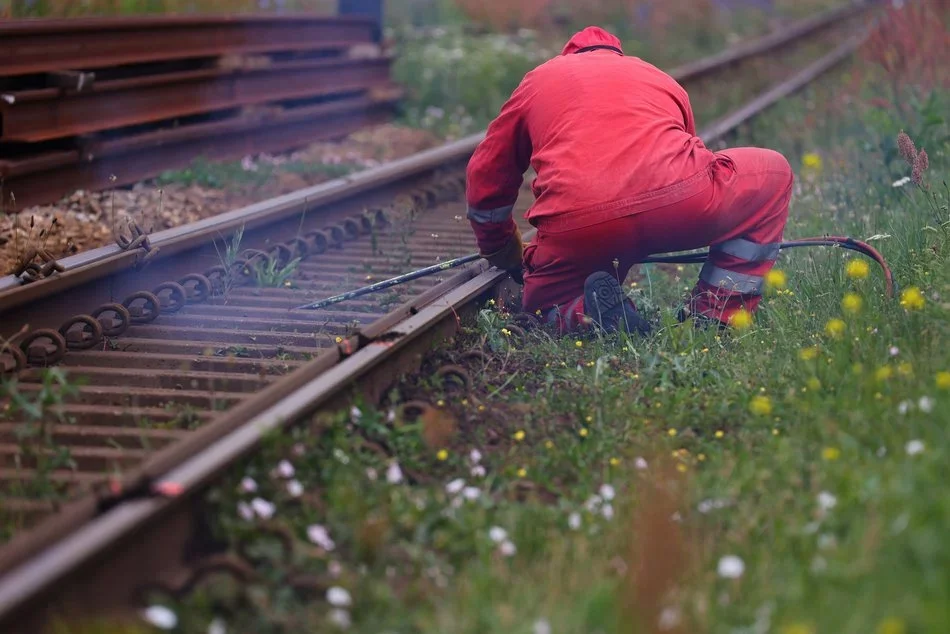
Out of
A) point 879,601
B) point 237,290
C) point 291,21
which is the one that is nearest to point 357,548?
point 879,601

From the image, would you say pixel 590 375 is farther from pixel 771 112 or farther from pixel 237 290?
pixel 771 112

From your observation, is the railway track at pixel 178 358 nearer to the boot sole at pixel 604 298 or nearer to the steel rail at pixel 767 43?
the boot sole at pixel 604 298

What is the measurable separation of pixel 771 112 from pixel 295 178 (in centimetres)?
566

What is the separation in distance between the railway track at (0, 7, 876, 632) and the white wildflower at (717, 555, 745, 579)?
1.22 m

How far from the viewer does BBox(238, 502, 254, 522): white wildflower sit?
3.09m

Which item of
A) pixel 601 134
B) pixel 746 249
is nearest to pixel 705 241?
pixel 746 249

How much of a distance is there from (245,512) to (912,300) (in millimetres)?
2316

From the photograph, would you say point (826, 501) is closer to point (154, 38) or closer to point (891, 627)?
point (891, 627)

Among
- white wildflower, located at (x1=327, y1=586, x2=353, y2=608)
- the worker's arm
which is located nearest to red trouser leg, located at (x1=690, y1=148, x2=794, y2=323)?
the worker's arm

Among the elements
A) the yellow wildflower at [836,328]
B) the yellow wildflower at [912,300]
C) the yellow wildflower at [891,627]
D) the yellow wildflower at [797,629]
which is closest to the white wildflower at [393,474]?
the yellow wildflower at [797,629]

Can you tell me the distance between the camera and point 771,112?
12297 millimetres

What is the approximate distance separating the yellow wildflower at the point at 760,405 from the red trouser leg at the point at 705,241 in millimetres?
1053

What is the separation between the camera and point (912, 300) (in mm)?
4094

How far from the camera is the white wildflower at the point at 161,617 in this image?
8.56 feet
